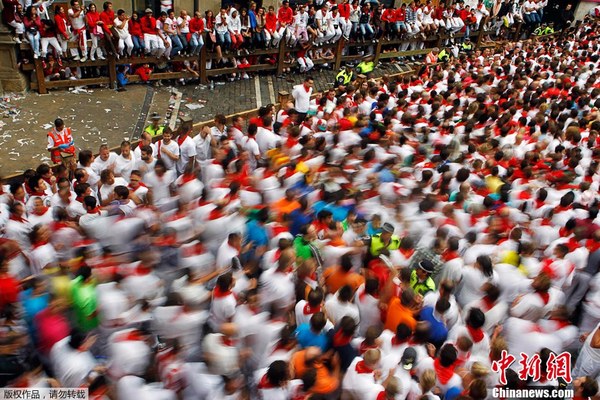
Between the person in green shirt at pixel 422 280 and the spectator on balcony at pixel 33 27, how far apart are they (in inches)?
414

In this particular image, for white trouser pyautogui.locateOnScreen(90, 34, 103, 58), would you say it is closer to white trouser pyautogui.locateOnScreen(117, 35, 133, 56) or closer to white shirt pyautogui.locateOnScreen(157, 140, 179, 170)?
white trouser pyautogui.locateOnScreen(117, 35, 133, 56)

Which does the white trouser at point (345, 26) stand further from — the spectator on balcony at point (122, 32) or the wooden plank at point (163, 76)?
the spectator on balcony at point (122, 32)

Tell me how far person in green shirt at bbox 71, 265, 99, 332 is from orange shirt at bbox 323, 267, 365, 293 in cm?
241

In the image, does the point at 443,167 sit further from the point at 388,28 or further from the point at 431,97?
the point at 388,28

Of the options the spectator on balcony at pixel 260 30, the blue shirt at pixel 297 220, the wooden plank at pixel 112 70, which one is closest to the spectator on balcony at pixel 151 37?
the wooden plank at pixel 112 70

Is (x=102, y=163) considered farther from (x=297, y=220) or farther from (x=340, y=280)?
(x=340, y=280)

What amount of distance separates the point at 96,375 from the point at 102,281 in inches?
42.2

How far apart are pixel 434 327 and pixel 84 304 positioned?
340 centimetres

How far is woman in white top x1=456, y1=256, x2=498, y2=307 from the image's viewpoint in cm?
576

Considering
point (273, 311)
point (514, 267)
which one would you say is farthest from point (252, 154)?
point (514, 267)

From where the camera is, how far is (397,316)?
5.14 meters

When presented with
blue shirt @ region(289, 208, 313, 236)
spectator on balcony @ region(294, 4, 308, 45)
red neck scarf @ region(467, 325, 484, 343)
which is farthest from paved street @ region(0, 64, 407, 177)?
red neck scarf @ region(467, 325, 484, 343)

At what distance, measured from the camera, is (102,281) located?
5152 millimetres

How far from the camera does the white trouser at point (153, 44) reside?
1341 cm
